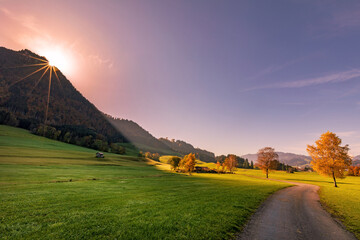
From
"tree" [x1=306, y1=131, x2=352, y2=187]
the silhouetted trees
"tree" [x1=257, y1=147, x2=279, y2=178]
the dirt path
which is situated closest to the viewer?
the dirt path

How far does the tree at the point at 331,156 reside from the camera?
A: 38.5m

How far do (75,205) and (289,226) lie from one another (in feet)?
58.7

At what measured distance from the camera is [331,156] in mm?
39656

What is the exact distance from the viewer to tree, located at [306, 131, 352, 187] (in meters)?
38.5

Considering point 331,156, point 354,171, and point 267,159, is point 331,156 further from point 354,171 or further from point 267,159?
point 354,171

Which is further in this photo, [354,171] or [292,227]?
[354,171]

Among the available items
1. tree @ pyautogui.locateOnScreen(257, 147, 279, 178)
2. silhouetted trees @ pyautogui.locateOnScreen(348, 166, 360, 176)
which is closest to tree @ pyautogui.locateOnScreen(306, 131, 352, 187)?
tree @ pyautogui.locateOnScreen(257, 147, 279, 178)

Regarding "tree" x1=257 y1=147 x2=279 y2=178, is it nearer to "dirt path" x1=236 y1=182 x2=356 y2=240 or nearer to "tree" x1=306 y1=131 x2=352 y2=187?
"tree" x1=306 y1=131 x2=352 y2=187

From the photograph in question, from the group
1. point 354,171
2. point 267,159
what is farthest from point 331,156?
point 354,171

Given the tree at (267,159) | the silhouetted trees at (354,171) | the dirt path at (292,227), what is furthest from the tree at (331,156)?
the silhouetted trees at (354,171)

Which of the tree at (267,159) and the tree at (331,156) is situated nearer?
the tree at (331,156)

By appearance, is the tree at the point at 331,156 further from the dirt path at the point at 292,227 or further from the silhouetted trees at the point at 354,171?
the silhouetted trees at the point at 354,171

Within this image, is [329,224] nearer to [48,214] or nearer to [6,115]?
[48,214]

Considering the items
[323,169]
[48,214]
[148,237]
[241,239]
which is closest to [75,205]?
[48,214]
